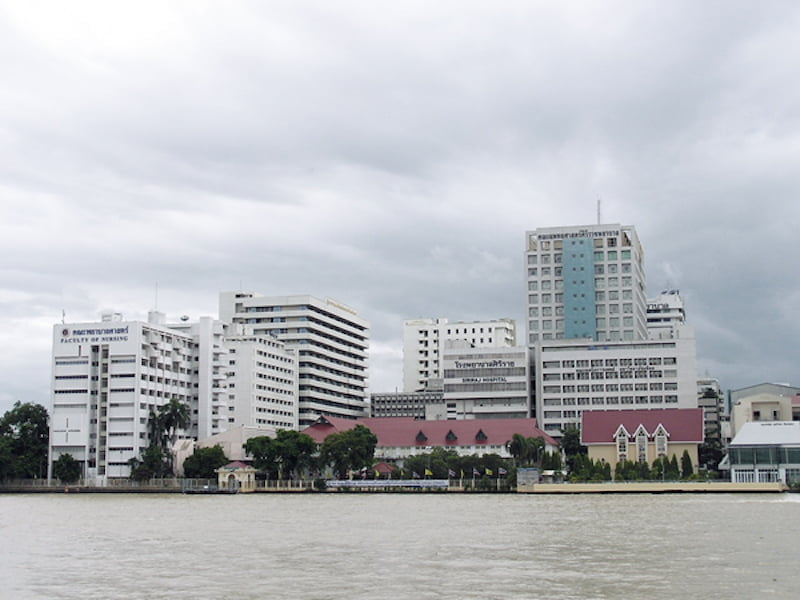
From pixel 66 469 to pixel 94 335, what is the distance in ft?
59.0

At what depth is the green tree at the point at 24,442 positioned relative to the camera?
131m

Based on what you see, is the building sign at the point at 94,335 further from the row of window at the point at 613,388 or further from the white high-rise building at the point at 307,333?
the row of window at the point at 613,388

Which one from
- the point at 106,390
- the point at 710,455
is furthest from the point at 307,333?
the point at 710,455

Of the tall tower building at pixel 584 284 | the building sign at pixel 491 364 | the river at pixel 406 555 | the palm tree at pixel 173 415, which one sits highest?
the tall tower building at pixel 584 284

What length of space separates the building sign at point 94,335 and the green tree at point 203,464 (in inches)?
730

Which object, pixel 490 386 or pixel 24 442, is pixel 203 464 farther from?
pixel 490 386

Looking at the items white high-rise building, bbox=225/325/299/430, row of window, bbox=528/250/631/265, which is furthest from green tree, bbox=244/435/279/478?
row of window, bbox=528/250/631/265

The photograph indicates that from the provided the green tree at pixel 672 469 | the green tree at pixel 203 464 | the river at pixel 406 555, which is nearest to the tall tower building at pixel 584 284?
the green tree at pixel 672 469

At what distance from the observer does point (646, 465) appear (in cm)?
13000

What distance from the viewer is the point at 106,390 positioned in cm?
13512

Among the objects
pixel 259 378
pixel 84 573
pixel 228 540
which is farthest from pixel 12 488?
pixel 84 573

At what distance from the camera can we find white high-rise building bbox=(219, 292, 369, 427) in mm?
182500

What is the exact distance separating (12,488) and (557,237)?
102604mm

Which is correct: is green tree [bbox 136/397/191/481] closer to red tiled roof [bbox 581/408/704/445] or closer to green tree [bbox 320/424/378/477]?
green tree [bbox 320/424/378/477]
